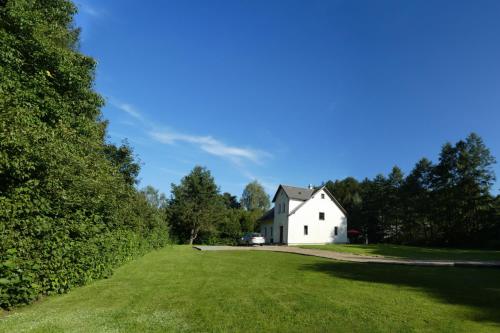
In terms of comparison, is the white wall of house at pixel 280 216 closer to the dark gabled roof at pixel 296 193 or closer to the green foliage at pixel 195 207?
the dark gabled roof at pixel 296 193

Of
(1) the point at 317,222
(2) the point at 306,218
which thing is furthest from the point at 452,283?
(1) the point at 317,222

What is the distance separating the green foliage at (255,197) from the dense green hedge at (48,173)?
66.6m

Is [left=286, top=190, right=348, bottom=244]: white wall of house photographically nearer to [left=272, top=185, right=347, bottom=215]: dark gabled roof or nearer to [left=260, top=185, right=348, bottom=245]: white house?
[left=260, top=185, right=348, bottom=245]: white house

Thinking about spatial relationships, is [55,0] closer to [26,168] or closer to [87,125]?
[87,125]

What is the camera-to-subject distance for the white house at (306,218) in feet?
126

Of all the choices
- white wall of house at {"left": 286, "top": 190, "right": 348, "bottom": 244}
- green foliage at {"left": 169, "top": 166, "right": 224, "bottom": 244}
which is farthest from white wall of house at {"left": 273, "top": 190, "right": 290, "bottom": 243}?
green foliage at {"left": 169, "top": 166, "right": 224, "bottom": 244}

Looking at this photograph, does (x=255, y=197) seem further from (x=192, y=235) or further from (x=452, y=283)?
(x=452, y=283)

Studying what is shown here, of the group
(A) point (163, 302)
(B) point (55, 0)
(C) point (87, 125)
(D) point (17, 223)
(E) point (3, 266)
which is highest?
(B) point (55, 0)

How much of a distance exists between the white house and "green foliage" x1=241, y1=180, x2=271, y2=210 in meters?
40.9

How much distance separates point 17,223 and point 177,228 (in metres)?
38.9

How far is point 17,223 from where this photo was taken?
20.7 feet

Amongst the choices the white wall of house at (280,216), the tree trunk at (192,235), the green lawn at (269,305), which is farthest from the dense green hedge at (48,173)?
the tree trunk at (192,235)

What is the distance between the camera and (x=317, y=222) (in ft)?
130

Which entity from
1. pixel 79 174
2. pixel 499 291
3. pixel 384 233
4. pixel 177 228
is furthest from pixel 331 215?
pixel 79 174
